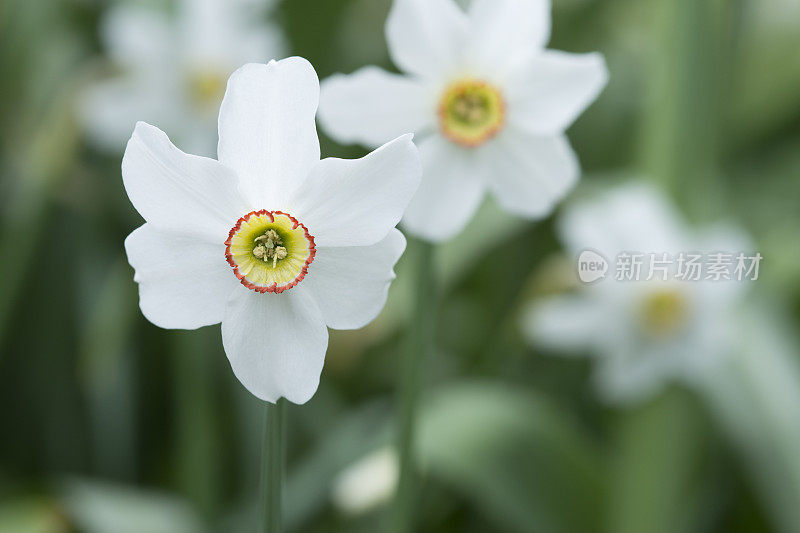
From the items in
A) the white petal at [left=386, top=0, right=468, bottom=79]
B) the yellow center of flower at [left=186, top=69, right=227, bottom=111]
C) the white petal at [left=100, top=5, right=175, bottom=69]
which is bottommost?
the white petal at [left=386, top=0, right=468, bottom=79]

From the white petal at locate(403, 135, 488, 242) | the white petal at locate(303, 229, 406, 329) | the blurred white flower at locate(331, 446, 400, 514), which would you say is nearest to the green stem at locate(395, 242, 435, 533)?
the white petal at locate(403, 135, 488, 242)

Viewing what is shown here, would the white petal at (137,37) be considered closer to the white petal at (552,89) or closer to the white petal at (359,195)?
the white petal at (552,89)

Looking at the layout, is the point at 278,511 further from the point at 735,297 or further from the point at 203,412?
the point at 735,297

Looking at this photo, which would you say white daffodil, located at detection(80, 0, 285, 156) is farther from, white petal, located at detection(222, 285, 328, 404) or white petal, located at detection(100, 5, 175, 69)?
white petal, located at detection(222, 285, 328, 404)

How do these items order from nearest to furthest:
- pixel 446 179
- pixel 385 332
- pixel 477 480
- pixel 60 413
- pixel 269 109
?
pixel 269 109
pixel 446 179
pixel 477 480
pixel 385 332
pixel 60 413

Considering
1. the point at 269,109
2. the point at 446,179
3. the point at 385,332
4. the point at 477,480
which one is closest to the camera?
the point at 269,109

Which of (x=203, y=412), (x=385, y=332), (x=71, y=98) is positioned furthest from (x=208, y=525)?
(x=71, y=98)
